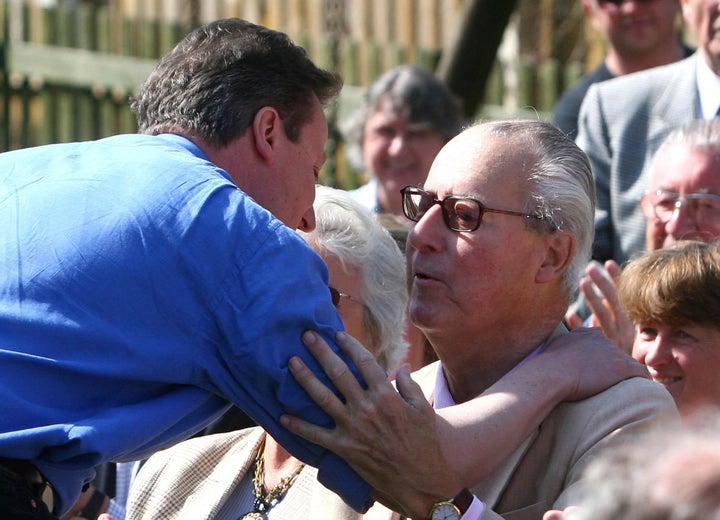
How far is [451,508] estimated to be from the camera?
2551 millimetres

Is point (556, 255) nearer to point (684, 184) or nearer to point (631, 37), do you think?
point (684, 184)

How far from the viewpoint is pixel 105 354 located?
241 centimetres

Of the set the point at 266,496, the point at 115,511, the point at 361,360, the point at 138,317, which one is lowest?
the point at 115,511

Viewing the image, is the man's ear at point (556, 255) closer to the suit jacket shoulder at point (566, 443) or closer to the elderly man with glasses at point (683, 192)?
the suit jacket shoulder at point (566, 443)

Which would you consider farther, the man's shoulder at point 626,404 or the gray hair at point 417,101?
the gray hair at point 417,101

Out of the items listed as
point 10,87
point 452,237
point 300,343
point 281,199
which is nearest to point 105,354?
point 300,343

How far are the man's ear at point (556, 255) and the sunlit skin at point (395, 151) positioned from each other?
2698 mm

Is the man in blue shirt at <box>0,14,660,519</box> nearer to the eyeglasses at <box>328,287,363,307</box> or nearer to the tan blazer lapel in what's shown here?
the tan blazer lapel

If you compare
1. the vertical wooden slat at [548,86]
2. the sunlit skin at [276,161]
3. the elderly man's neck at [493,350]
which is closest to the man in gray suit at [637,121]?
the elderly man's neck at [493,350]

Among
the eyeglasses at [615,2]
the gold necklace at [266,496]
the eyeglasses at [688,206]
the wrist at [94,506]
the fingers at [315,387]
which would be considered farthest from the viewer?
the eyeglasses at [615,2]

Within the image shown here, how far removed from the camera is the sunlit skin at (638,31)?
547 cm

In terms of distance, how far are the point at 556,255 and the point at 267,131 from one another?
2.62ft

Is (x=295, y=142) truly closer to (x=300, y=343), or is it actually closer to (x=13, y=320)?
(x=300, y=343)

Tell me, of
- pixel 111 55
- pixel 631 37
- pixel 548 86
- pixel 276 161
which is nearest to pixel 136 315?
pixel 276 161
